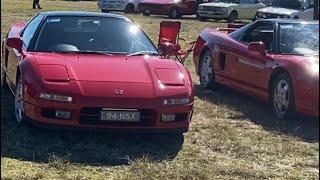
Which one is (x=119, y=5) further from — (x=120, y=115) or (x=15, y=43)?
(x=120, y=115)

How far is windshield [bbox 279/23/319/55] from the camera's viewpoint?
2311 mm

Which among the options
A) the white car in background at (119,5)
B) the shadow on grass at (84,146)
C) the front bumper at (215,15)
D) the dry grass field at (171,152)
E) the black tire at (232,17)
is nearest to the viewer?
the dry grass field at (171,152)

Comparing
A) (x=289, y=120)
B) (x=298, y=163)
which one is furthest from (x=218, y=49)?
(x=298, y=163)

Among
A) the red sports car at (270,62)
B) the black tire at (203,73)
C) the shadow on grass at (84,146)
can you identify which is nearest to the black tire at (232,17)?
the red sports car at (270,62)

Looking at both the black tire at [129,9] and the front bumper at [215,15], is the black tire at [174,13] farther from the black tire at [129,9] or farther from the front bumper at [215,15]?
the black tire at [129,9]

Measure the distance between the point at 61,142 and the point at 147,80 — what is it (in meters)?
0.87

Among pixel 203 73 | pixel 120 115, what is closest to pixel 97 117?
pixel 120 115

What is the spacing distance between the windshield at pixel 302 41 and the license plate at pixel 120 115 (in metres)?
1.32

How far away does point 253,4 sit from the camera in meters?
26.7

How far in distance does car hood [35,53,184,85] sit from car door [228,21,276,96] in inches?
34.7

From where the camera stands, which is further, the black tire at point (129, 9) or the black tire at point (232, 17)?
the black tire at point (129, 9)

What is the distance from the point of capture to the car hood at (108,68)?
Result: 521 cm

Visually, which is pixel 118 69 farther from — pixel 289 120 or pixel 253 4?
pixel 253 4

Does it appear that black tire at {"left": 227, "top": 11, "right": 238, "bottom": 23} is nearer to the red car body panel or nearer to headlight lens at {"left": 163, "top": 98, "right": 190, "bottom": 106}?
the red car body panel
